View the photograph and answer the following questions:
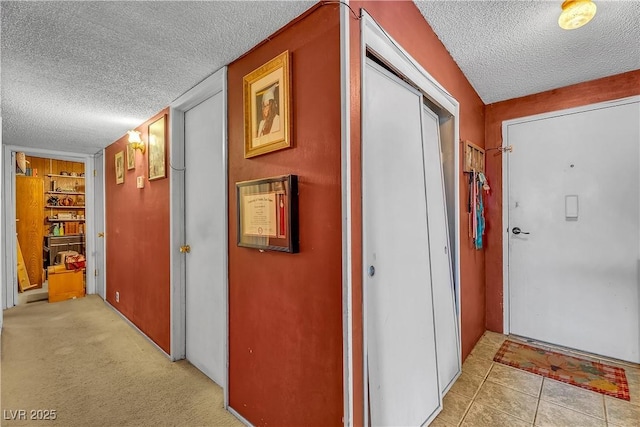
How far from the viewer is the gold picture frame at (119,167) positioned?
3.52m

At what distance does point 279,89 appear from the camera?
5.10 ft

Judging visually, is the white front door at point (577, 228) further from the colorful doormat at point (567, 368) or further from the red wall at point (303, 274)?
the red wall at point (303, 274)

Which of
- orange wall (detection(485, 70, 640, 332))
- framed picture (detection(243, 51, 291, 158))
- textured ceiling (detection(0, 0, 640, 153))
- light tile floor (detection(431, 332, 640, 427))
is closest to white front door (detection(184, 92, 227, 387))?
textured ceiling (detection(0, 0, 640, 153))

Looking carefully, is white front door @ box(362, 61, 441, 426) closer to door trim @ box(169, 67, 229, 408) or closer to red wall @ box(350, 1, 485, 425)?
red wall @ box(350, 1, 485, 425)

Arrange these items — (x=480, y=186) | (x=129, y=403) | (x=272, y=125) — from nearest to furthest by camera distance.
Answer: (x=272, y=125) < (x=129, y=403) < (x=480, y=186)

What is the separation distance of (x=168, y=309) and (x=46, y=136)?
9.26 ft

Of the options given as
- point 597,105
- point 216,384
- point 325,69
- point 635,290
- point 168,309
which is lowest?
point 216,384

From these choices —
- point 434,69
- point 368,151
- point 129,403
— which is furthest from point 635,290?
point 129,403

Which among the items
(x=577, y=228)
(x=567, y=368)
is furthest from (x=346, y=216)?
(x=577, y=228)

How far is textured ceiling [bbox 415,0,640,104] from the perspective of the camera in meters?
1.74

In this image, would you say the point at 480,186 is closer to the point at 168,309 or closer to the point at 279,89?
the point at 279,89

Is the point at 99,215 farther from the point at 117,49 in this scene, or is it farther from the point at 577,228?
the point at 577,228

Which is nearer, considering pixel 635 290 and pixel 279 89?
pixel 279 89

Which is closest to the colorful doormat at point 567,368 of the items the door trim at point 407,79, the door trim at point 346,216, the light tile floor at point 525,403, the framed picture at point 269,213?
the light tile floor at point 525,403
